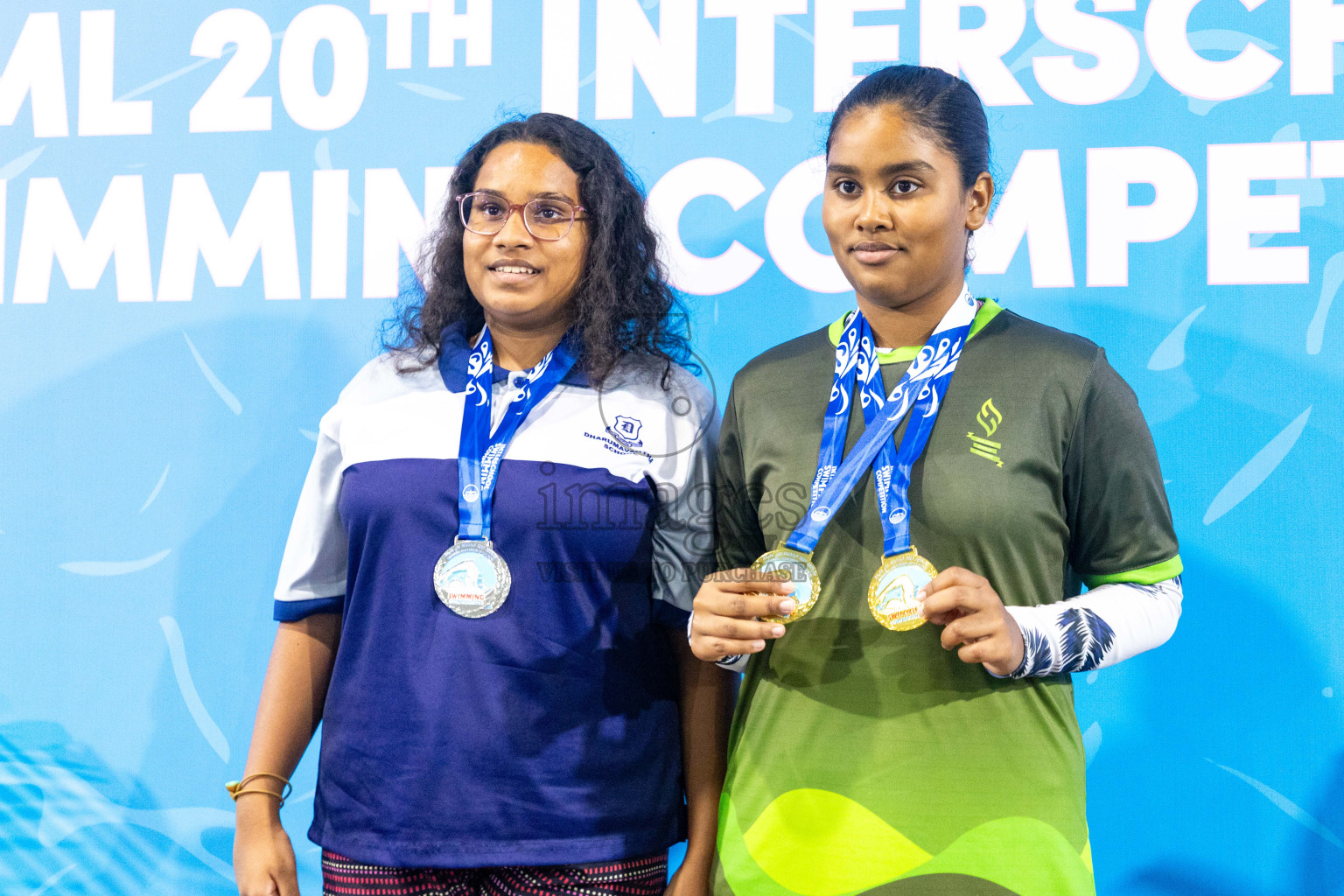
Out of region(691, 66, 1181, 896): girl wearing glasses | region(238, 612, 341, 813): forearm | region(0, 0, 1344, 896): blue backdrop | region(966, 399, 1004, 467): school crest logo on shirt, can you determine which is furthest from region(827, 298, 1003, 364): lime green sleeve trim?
region(238, 612, 341, 813): forearm

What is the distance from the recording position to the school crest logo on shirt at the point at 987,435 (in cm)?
154

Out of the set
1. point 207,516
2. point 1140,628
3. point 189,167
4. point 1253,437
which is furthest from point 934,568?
point 189,167

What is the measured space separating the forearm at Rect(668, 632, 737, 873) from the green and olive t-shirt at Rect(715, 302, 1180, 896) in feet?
0.53

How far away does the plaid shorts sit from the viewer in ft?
5.57

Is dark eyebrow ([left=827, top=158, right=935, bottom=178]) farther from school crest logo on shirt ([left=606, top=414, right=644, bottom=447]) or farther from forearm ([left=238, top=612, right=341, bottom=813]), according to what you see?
forearm ([left=238, top=612, right=341, bottom=813])

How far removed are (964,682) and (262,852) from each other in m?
1.18

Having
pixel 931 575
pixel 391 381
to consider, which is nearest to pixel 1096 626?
pixel 931 575

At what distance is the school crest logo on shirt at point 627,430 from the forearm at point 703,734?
323 millimetres

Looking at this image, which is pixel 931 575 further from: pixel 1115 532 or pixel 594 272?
pixel 594 272

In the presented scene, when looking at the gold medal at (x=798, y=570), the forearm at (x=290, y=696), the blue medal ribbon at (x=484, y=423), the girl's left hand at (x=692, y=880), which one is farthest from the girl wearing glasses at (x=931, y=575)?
the forearm at (x=290, y=696)

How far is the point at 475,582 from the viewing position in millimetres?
1700

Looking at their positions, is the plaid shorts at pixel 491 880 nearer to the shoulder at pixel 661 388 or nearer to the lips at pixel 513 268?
the shoulder at pixel 661 388

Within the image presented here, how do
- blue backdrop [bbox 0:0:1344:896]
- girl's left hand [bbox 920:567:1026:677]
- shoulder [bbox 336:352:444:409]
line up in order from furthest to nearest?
1. blue backdrop [bbox 0:0:1344:896]
2. shoulder [bbox 336:352:444:409]
3. girl's left hand [bbox 920:567:1026:677]

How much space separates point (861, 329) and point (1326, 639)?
1.31 meters
